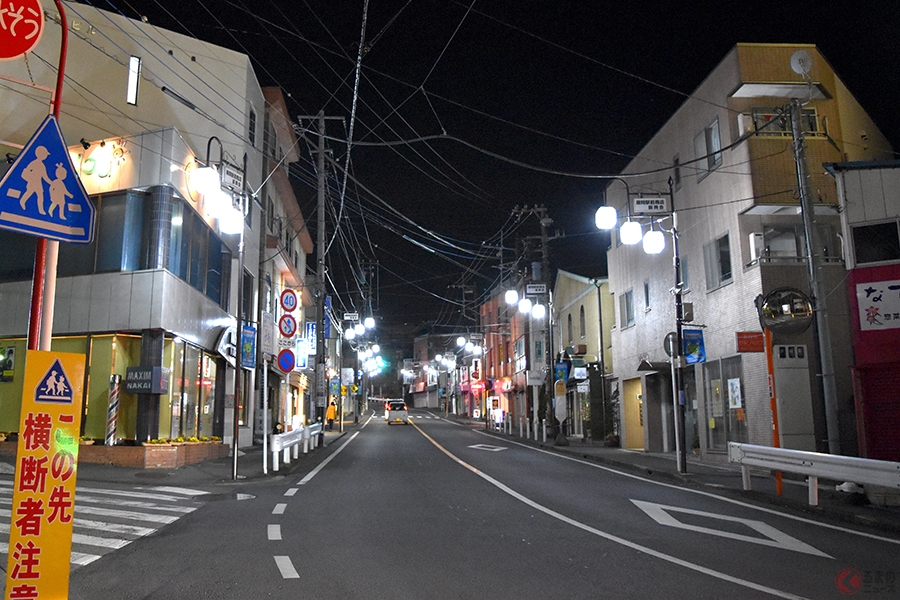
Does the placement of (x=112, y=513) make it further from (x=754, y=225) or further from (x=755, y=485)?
(x=754, y=225)

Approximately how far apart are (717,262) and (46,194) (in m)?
18.7

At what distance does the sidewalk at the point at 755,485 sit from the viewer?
10.9m

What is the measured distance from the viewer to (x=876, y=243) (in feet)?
49.2

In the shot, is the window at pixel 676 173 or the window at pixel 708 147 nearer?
the window at pixel 708 147

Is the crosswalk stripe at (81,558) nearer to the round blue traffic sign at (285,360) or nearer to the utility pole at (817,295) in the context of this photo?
the round blue traffic sign at (285,360)

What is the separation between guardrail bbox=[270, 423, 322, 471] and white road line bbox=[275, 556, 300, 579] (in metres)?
10.5

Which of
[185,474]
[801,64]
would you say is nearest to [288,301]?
[185,474]

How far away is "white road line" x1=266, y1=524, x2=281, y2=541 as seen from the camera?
29.4ft

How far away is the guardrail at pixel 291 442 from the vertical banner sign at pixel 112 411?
4.01 meters

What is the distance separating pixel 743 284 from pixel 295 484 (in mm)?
12365

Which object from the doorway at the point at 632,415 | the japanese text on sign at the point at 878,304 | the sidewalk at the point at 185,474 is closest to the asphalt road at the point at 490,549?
the sidewalk at the point at 185,474

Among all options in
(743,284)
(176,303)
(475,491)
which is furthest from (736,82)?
(176,303)

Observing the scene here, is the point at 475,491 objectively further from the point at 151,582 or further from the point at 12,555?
the point at 12,555

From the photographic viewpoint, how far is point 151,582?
6770mm
